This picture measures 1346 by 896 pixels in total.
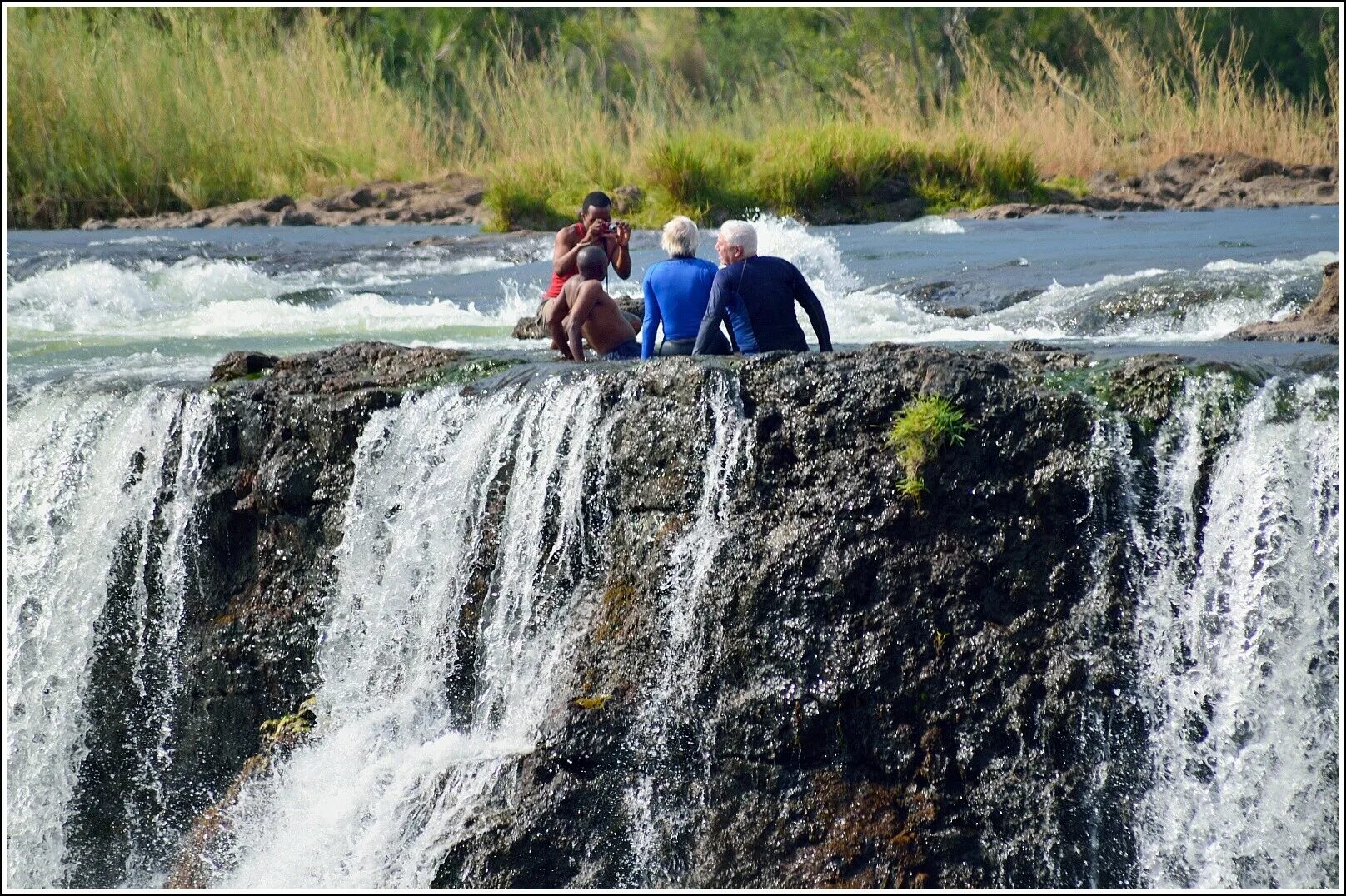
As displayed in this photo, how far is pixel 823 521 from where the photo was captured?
5672mm

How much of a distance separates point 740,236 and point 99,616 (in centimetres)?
346

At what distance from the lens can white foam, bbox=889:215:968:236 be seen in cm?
1471

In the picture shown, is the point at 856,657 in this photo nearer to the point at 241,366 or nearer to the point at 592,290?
the point at 592,290

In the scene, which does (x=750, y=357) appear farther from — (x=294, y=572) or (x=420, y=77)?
(x=420, y=77)

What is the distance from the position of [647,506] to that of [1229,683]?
7.30 ft

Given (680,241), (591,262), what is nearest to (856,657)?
(680,241)

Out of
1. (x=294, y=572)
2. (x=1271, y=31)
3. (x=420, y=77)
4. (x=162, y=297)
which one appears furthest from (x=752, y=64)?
(x=294, y=572)

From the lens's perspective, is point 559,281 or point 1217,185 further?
point 1217,185

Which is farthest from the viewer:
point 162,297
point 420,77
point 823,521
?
point 420,77

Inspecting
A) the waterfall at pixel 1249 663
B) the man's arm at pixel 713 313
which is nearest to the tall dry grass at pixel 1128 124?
the man's arm at pixel 713 313

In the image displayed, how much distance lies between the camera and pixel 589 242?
7.83 m

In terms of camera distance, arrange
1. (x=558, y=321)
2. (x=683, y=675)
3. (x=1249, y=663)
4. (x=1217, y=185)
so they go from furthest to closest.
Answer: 1. (x=1217, y=185)
2. (x=558, y=321)
3. (x=683, y=675)
4. (x=1249, y=663)

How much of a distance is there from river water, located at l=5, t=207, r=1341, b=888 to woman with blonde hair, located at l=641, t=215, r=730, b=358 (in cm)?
95

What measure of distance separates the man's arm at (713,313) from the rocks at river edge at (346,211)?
452 inches
